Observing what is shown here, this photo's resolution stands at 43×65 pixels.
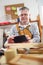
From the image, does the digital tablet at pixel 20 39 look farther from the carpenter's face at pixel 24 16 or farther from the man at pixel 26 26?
the carpenter's face at pixel 24 16

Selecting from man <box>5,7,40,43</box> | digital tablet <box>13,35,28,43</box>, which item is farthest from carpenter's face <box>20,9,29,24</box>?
digital tablet <box>13,35,28,43</box>

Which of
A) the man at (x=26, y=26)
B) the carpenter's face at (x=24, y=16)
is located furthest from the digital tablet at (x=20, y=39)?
the carpenter's face at (x=24, y=16)

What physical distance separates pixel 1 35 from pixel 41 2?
2.02 feet

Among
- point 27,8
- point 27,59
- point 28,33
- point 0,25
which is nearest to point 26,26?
point 28,33

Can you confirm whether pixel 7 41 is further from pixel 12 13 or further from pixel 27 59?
pixel 27 59

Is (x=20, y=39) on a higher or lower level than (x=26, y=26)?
lower

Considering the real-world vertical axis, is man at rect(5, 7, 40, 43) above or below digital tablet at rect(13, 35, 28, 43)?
above

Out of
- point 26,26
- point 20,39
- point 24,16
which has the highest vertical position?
point 24,16

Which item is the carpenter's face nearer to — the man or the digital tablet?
the man

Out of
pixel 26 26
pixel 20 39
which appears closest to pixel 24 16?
pixel 26 26

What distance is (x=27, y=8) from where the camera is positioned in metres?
1.55

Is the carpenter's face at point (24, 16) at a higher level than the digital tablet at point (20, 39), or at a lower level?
higher

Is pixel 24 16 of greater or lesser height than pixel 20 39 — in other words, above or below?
above

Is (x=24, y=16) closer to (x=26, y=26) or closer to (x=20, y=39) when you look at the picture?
(x=26, y=26)
